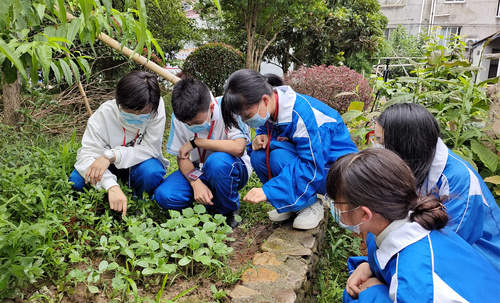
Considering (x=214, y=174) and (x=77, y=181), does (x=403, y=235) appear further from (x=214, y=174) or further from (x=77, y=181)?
(x=77, y=181)

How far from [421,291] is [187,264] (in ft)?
3.75

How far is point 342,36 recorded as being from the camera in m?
9.71

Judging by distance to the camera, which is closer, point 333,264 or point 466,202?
point 466,202

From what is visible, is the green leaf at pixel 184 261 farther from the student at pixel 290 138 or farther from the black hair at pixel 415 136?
the black hair at pixel 415 136

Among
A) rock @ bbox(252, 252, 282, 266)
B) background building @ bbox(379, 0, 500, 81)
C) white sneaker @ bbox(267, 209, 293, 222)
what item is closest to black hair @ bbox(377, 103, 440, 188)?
rock @ bbox(252, 252, 282, 266)

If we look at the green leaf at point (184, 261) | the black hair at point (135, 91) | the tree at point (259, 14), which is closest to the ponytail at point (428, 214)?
the green leaf at point (184, 261)

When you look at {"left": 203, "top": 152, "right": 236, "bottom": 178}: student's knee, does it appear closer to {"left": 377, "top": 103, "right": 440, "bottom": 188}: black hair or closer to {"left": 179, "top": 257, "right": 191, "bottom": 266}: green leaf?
{"left": 179, "top": 257, "right": 191, "bottom": 266}: green leaf

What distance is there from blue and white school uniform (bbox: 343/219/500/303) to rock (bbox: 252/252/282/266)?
72cm

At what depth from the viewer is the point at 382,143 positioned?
68.2 inches

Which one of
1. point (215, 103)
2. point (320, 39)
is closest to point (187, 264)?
point (215, 103)

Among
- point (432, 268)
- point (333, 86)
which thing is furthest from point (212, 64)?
point (432, 268)

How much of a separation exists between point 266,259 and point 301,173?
1.78ft

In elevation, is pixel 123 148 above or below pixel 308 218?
above

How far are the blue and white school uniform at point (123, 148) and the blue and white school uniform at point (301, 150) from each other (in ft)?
2.67
